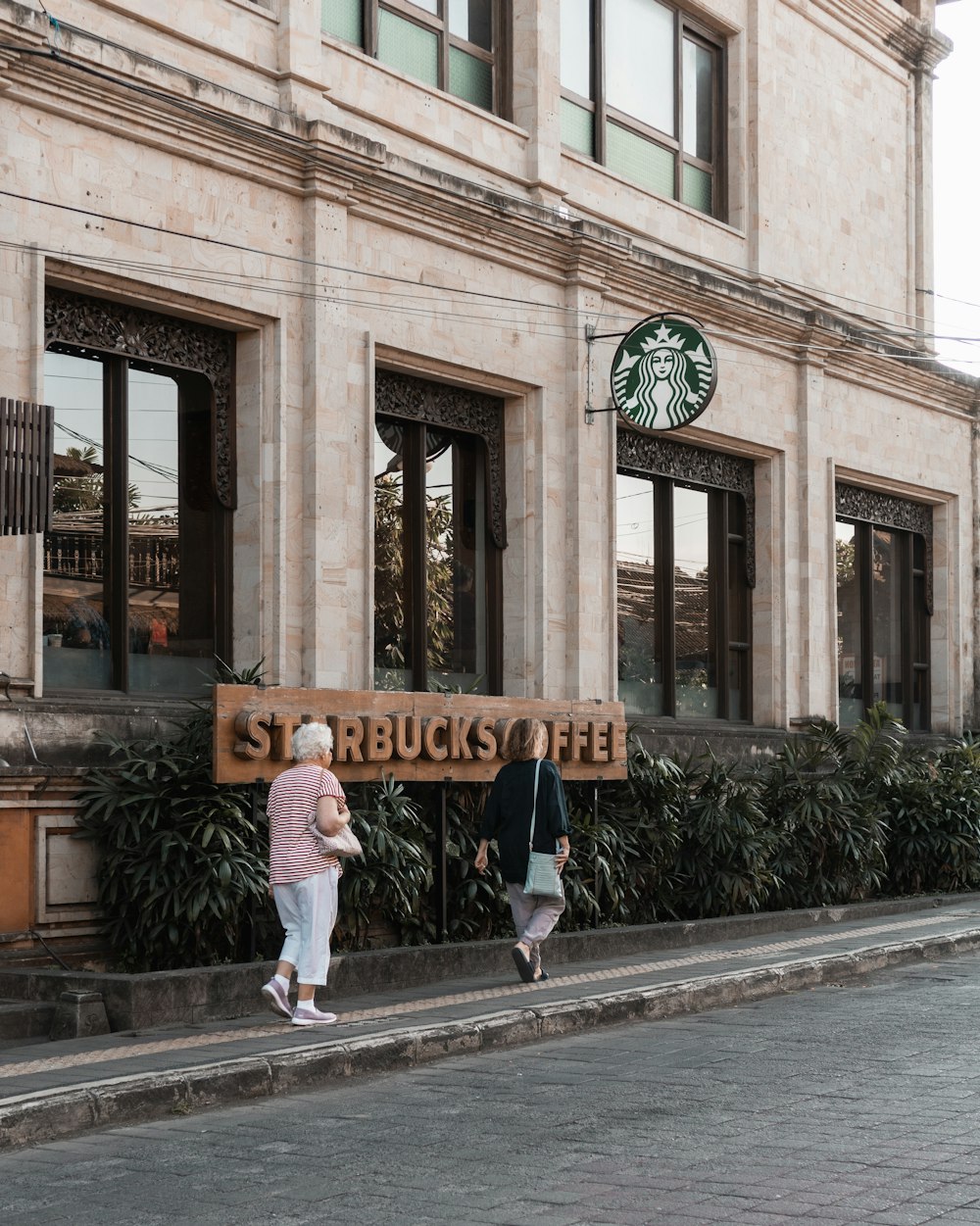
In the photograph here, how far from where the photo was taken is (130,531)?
13273 mm

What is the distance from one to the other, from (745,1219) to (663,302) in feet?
44.3

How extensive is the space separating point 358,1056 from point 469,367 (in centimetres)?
824

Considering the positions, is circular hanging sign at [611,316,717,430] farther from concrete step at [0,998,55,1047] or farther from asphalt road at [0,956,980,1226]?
concrete step at [0,998,55,1047]

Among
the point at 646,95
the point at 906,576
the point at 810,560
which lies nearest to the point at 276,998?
the point at 810,560

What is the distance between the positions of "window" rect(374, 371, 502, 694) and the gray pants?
3656 mm

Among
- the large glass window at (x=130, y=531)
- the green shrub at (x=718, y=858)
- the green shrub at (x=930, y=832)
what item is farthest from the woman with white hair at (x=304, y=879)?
the green shrub at (x=930, y=832)

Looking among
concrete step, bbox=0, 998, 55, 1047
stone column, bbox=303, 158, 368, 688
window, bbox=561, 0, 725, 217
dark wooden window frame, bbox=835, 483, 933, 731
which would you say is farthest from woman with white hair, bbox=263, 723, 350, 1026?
dark wooden window frame, bbox=835, 483, 933, 731

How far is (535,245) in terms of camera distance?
16438 mm

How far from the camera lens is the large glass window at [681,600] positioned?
18562mm

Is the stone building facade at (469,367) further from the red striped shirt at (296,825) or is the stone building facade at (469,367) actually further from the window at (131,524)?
the red striped shirt at (296,825)

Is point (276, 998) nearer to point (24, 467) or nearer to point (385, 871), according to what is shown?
point (385, 871)

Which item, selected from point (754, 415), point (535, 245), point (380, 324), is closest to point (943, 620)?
point (754, 415)

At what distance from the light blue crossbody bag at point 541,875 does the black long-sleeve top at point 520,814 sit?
3cm

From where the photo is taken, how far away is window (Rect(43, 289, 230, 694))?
12.8 meters
